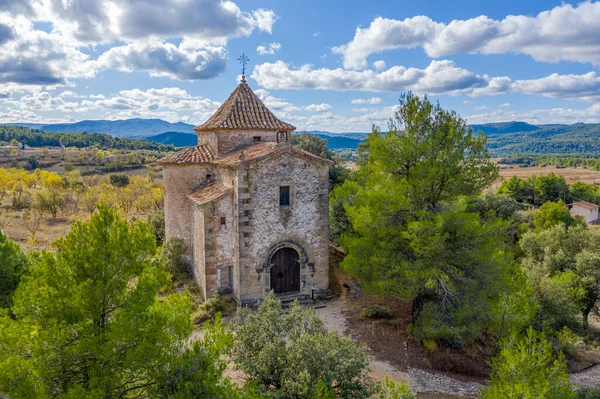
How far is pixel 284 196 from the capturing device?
64.4ft

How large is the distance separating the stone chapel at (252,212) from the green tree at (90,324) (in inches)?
422

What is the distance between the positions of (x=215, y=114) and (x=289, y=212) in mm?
8189

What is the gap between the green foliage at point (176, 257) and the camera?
22.0 meters

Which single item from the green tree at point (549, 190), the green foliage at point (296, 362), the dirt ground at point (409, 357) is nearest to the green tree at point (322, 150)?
the dirt ground at point (409, 357)

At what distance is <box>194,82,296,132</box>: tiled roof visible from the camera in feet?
70.9

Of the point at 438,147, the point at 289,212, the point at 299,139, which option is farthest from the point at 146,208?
the point at 438,147

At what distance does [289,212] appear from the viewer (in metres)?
19.6

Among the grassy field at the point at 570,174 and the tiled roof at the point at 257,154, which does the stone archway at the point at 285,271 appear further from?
the grassy field at the point at 570,174

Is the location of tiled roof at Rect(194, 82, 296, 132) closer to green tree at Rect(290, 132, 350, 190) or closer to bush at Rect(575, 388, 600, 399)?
green tree at Rect(290, 132, 350, 190)

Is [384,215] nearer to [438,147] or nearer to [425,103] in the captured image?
[438,147]

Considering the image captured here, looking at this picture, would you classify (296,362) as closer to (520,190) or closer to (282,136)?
(282,136)

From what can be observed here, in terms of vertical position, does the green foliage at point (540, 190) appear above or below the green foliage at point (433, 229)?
below

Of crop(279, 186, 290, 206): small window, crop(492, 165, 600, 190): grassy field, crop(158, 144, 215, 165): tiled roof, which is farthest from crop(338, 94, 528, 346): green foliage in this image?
crop(492, 165, 600, 190): grassy field

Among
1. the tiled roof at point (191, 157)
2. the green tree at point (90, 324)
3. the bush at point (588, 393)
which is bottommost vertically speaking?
the bush at point (588, 393)
